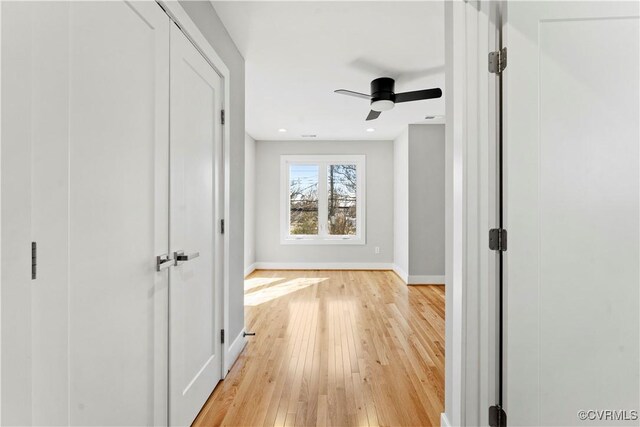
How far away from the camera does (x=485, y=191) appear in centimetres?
132

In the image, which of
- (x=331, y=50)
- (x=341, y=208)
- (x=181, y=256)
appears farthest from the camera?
(x=341, y=208)

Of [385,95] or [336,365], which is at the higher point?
[385,95]

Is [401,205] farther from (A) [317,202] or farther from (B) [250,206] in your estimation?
(B) [250,206]

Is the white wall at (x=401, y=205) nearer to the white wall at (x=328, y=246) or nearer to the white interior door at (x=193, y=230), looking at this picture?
the white wall at (x=328, y=246)

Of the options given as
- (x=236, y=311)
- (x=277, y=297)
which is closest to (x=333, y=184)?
(x=277, y=297)

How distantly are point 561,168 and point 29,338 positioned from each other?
1.82 m

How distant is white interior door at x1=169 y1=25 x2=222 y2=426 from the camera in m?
1.51

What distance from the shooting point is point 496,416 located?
1325mm

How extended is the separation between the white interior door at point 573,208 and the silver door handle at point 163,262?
146 centimetres

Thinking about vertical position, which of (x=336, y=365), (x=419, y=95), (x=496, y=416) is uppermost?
(x=419, y=95)

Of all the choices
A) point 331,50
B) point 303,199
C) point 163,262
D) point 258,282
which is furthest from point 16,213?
point 303,199

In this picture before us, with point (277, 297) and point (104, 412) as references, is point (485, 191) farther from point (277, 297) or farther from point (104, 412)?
point (277, 297)

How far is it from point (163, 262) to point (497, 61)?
1.68 metres

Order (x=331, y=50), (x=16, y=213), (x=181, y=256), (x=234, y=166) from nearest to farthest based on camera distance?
(x=16, y=213) → (x=181, y=256) → (x=234, y=166) → (x=331, y=50)
